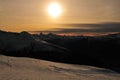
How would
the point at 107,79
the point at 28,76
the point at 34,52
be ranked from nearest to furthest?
the point at 28,76, the point at 107,79, the point at 34,52

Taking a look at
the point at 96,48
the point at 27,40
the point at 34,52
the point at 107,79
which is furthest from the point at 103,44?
the point at 107,79

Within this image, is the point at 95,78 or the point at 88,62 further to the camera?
the point at 88,62

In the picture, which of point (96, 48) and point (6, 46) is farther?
point (96, 48)

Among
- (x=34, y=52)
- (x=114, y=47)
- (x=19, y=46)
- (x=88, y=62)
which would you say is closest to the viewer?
(x=88, y=62)

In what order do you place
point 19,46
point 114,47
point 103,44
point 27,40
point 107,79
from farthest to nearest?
1. point 103,44
2. point 114,47
3. point 27,40
4. point 19,46
5. point 107,79

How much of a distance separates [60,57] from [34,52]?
12.3 m

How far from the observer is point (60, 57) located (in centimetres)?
10294

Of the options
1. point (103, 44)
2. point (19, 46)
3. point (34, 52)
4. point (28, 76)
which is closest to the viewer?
point (28, 76)

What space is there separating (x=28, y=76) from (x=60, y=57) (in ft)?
274

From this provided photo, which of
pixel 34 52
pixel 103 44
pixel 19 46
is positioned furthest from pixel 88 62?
pixel 103 44

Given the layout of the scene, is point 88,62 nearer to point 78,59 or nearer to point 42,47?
point 78,59

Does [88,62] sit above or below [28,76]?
below

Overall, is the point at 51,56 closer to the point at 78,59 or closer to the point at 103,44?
the point at 78,59

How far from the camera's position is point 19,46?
120 meters
